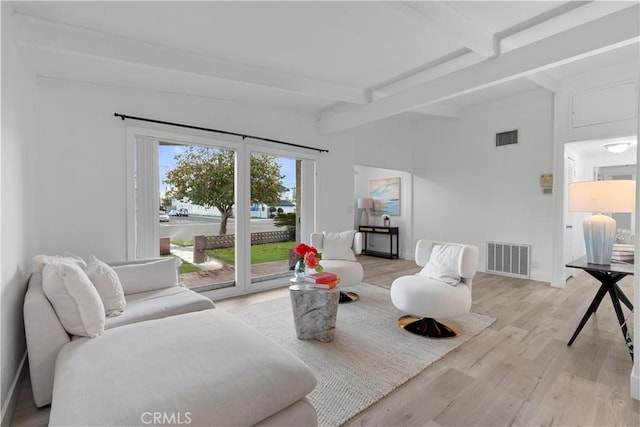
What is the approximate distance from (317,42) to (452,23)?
115 cm

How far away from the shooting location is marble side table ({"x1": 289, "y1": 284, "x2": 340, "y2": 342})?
8.77 ft

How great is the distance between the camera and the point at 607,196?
2.47 m

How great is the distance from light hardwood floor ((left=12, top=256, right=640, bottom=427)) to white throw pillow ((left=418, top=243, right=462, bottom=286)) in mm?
580

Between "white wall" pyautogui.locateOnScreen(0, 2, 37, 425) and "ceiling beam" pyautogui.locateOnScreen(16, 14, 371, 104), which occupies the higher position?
"ceiling beam" pyautogui.locateOnScreen(16, 14, 371, 104)

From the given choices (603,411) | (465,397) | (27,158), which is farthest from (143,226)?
(603,411)

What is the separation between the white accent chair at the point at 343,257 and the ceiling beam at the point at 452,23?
246cm

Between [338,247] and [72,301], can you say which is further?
[338,247]

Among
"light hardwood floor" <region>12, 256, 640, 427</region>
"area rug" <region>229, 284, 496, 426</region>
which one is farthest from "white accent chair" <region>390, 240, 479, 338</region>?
"light hardwood floor" <region>12, 256, 640, 427</region>

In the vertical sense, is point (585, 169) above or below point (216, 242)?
above

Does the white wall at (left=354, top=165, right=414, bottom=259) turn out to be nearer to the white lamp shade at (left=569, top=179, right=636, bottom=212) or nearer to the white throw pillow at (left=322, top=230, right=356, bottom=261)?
the white throw pillow at (left=322, top=230, right=356, bottom=261)

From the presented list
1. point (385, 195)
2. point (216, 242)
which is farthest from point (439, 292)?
point (385, 195)

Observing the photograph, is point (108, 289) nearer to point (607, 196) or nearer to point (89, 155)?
point (89, 155)

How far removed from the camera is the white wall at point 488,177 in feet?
15.6

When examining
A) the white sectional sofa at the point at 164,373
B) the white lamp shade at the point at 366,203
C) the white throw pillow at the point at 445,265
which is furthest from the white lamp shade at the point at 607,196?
the white lamp shade at the point at 366,203
